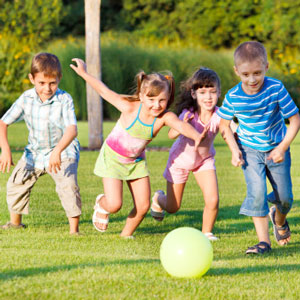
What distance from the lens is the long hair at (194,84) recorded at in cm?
619

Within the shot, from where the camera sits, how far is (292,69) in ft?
88.1

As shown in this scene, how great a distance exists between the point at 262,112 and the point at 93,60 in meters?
9.43

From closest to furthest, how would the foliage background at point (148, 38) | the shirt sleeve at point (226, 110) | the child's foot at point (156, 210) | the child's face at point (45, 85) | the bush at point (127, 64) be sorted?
the shirt sleeve at point (226, 110) < the child's face at point (45, 85) < the child's foot at point (156, 210) < the bush at point (127, 64) < the foliage background at point (148, 38)

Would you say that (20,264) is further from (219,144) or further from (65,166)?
(219,144)

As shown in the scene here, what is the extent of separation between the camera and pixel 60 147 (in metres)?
5.71

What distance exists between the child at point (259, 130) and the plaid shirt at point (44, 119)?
153 centimetres

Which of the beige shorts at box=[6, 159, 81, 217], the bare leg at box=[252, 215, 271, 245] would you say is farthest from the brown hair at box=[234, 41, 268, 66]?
the beige shorts at box=[6, 159, 81, 217]

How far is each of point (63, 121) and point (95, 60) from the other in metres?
8.49

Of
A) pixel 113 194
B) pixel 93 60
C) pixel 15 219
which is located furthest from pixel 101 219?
pixel 93 60

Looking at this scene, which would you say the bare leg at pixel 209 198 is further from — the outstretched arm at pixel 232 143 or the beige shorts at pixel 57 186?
the beige shorts at pixel 57 186

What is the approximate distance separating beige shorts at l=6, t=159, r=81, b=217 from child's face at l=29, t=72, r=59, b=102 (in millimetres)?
661

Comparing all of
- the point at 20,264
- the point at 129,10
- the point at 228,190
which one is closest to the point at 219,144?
the point at 228,190

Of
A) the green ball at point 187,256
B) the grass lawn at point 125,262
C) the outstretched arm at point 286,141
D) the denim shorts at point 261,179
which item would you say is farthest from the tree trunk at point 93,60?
the green ball at point 187,256

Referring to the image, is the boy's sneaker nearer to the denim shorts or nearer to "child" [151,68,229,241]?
"child" [151,68,229,241]
